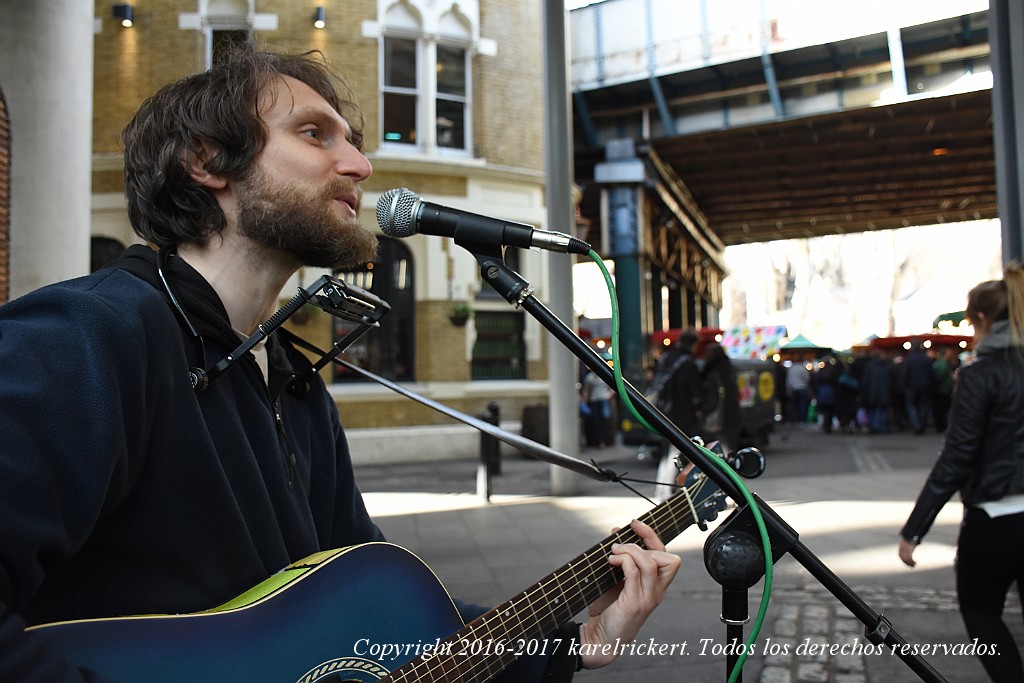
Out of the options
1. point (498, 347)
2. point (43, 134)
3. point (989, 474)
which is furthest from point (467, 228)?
point (498, 347)

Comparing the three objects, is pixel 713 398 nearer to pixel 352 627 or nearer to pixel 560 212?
pixel 560 212

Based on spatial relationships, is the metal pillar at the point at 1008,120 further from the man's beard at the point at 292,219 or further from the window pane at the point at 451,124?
the window pane at the point at 451,124

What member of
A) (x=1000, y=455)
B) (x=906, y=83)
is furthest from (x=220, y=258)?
(x=906, y=83)

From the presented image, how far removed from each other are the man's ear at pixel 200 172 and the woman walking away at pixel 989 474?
10.0 feet

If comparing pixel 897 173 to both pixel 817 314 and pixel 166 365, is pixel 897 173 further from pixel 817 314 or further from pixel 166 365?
pixel 817 314

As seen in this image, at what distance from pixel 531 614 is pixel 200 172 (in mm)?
1314

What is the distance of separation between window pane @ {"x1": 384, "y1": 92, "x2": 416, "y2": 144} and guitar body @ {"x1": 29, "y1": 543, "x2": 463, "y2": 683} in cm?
1312

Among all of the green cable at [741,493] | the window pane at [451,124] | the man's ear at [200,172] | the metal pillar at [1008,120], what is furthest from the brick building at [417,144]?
the green cable at [741,493]

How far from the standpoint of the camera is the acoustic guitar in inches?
53.8

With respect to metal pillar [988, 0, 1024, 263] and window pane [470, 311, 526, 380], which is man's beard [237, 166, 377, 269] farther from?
window pane [470, 311, 526, 380]

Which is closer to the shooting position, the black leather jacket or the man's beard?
the man's beard

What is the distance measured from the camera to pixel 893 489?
937 cm

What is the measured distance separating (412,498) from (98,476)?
818 centimetres

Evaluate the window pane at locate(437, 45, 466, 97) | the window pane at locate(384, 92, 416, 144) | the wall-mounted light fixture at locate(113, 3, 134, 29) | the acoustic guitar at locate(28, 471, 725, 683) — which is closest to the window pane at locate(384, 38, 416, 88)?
the window pane at locate(384, 92, 416, 144)
